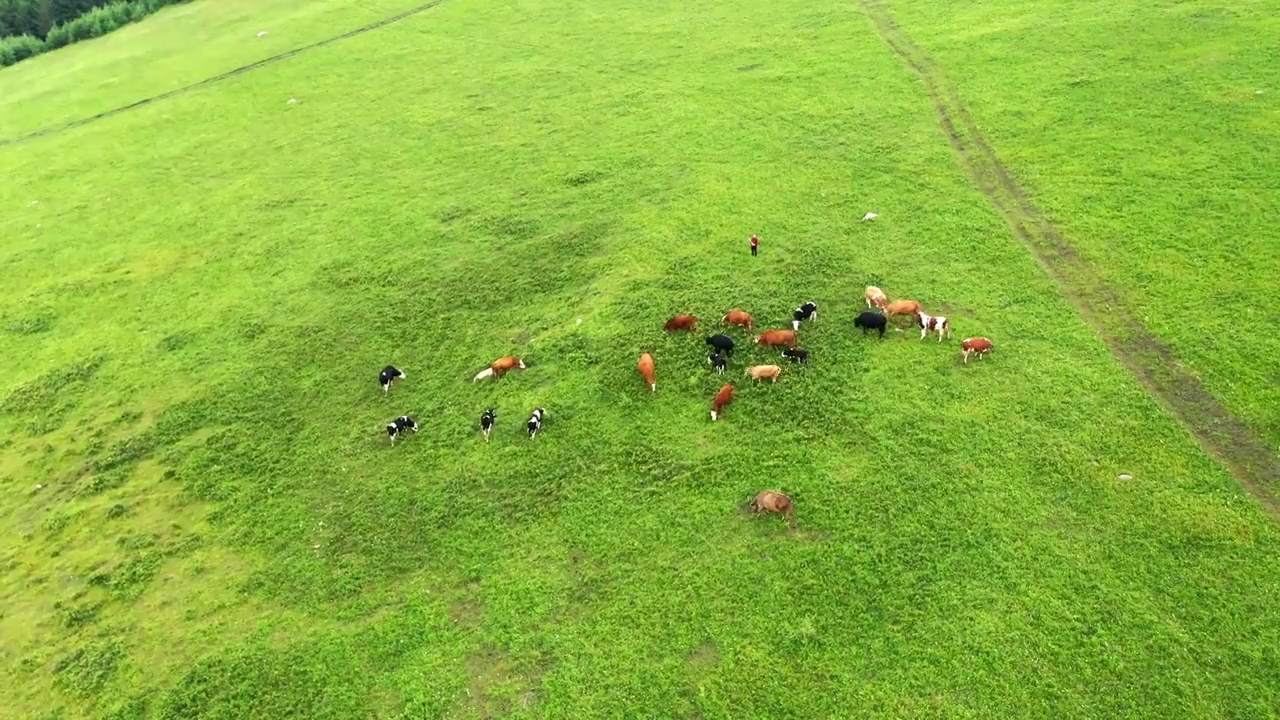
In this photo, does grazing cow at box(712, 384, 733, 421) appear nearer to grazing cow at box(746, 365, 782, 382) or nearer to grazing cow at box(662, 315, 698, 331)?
grazing cow at box(746, 365, 782, 382)

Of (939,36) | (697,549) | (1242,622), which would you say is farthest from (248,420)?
(939,36)

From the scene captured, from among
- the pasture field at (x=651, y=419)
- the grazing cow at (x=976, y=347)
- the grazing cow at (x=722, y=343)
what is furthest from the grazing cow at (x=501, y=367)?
the grazing cow at (x=976, y=347)

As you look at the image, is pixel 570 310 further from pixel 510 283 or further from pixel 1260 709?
pixel 1260 709

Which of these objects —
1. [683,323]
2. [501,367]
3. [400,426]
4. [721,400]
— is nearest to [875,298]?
[683,323]

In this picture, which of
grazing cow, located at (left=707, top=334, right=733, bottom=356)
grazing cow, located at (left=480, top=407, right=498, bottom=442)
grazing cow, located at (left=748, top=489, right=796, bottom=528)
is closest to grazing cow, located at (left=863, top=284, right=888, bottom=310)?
grazing cow, located at (left=707, top=334, right=733, bottom=356)

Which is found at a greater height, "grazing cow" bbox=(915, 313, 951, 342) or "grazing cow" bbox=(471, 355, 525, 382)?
"grazing cow" bbox=(471, 355, 525, 382)

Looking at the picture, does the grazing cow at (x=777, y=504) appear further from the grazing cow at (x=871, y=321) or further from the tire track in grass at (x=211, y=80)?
the tire track in grass at (x=211, y=80)
